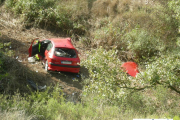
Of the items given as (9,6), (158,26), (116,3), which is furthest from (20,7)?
(158,26)

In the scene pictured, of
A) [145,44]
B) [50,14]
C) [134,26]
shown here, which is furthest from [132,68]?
[50,14]

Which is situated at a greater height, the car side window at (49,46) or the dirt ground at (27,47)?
the car side window at (49,46)

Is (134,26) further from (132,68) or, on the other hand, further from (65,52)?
(65,52)

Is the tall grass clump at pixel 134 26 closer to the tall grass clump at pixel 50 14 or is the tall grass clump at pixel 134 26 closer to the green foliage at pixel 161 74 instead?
the tall grass clump at pixel 50 14

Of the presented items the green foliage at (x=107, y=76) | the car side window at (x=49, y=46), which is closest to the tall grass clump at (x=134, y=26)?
the car side window at (x=49, y=46)

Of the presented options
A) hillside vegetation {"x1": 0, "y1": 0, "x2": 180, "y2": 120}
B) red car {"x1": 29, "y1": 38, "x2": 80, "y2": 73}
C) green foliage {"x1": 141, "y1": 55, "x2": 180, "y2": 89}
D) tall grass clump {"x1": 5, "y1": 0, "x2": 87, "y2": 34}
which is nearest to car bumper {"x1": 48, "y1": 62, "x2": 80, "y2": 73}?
red car {"x1": 29, "y1": 38, "x2": 80, "y2": 73}

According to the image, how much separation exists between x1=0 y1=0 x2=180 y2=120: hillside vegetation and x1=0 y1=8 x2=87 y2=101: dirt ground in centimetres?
37

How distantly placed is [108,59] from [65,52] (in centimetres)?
377

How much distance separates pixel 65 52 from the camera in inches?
456

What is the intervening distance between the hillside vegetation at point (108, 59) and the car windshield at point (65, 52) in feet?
2.16

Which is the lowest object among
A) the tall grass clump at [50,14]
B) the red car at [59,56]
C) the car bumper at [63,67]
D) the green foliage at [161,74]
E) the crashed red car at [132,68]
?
the crashed red car at [132,68]

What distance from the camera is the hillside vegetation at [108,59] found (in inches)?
258

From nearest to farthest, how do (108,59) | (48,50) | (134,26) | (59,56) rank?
(108,59), (59,56), (48,50), (134,26)

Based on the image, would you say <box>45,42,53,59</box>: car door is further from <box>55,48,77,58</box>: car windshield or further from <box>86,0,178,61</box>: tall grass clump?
<box>86,0,178,61</box>: tall grass clump
